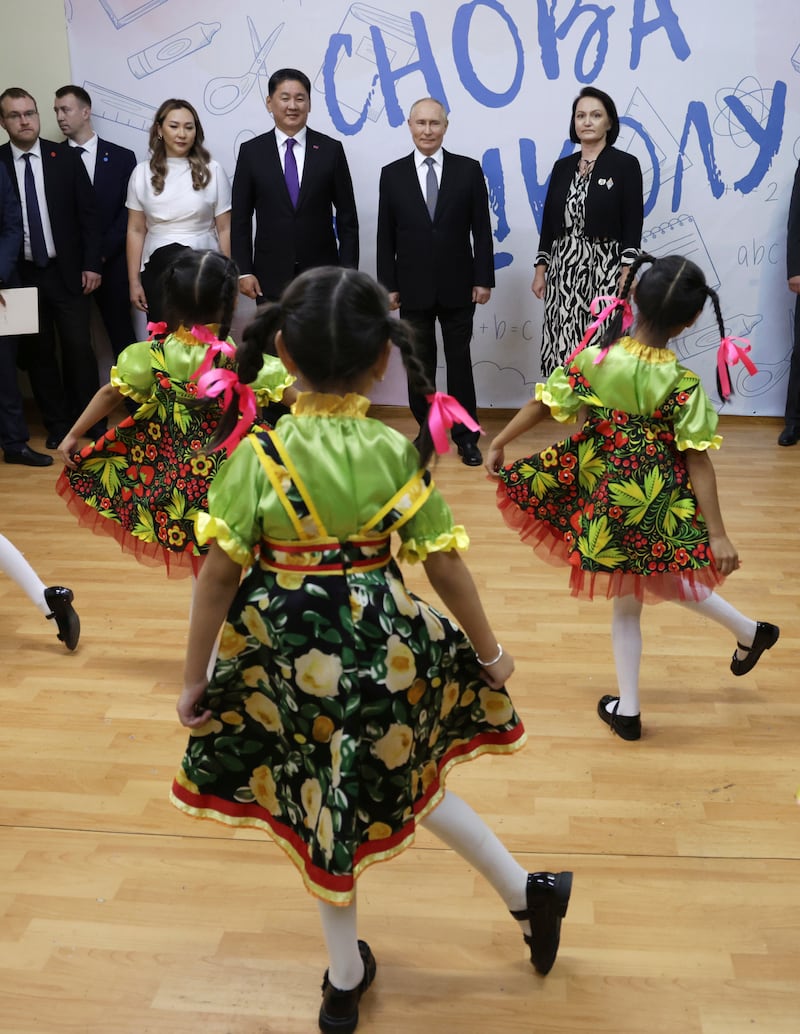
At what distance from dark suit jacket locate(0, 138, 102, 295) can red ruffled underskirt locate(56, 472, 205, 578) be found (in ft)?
8.59

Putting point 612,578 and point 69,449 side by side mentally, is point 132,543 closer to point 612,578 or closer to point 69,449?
point 69,449

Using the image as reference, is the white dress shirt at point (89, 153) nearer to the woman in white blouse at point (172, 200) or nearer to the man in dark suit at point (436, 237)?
the woman in white blouse at point (172, 200)

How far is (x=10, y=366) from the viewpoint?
4.89 metres

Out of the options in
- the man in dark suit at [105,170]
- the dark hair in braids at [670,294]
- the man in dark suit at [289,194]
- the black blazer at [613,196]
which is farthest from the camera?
the man in dark suit at [105,170]

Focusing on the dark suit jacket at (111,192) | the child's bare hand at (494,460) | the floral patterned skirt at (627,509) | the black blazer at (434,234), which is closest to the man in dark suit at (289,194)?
the black blazer at (434,234)

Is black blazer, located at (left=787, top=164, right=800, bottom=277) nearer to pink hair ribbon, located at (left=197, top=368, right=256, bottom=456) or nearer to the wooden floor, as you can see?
the wooden floor

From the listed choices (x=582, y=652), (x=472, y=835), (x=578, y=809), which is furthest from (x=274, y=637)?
(x=582, y=652)

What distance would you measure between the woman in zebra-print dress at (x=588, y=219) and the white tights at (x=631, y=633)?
246cm

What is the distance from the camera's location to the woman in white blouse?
4.81 metres

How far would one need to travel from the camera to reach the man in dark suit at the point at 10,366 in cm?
466

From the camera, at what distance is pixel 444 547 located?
4.68 ft

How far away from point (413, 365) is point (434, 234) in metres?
3.54

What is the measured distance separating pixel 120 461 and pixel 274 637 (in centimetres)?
138

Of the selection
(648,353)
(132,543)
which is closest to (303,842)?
(648,353)
